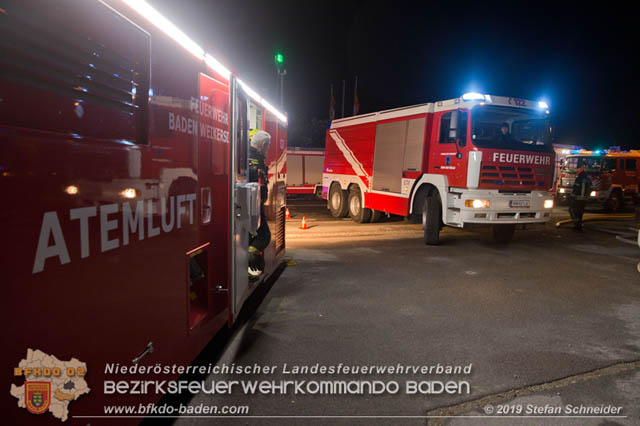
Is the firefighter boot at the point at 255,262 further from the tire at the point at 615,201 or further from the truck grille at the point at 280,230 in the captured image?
the tire at the point at 615,201

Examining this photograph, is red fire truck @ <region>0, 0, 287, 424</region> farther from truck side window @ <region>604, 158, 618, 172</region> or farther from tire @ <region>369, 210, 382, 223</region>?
truck side window @ <region>604, 158, 618, 172</region>

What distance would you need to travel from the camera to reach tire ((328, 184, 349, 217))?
44.1 ft

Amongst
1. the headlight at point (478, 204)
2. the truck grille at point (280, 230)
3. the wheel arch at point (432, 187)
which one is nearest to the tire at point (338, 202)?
the wheel arch at point (432, 187)

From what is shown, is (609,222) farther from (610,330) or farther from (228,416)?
(228,416)

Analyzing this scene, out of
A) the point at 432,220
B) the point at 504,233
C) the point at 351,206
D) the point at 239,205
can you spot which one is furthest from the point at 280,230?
the point at 351,206

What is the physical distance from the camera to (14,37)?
1428mm

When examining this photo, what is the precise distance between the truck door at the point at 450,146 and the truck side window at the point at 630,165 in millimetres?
13639

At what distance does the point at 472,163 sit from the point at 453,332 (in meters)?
4.74

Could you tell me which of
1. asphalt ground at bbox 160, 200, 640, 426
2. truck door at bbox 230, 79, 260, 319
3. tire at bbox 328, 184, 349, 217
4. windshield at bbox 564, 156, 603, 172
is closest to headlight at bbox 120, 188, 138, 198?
truck door at bbox 230, 79, 260, 319

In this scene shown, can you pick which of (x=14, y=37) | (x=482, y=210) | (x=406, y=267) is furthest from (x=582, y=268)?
(x=14, y=37)

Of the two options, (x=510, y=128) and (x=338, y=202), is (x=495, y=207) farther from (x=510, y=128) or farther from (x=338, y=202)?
(x=338, y=202)

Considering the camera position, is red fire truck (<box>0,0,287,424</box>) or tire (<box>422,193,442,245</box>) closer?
red fire truck (<box>0,0,287,424</box>)

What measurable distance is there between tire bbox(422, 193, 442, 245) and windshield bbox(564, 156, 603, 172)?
1302 centimetres

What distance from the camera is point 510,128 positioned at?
8.80 meters
